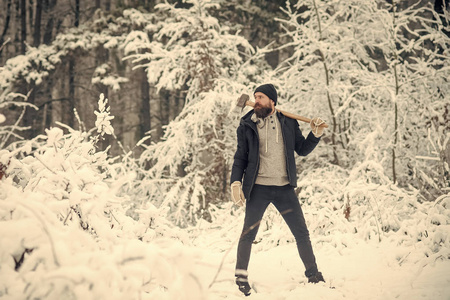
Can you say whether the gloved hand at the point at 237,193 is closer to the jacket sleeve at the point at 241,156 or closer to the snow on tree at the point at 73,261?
the jacket sleeve at the point at 241,156

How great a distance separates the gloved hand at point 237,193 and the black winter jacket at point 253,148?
0.05 meters

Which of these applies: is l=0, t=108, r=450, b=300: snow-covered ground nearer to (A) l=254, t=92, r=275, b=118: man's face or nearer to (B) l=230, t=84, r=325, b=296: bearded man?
(B) l=230, t=84, r=325, b=296: bearded man

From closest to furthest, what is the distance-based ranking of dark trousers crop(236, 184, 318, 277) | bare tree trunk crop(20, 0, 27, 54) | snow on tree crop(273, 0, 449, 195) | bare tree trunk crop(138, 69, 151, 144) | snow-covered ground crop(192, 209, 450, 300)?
1. snow-covered ground crop(192, 209, 450, 300)
2. dark trousers crop(236, 184, 318, 277)
3. snow on tree crop(273, 0, 449, 195)
4. bare tree trunk crop(138, 69, 151, 144)
5. bare tree trunk crop(20, 0, 27, 54)

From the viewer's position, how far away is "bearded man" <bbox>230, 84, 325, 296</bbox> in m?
3.71

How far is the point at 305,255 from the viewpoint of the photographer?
3.69m

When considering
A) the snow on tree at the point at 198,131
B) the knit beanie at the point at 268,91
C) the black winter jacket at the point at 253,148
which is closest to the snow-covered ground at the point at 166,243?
the black winter jacket at the point at 253,148

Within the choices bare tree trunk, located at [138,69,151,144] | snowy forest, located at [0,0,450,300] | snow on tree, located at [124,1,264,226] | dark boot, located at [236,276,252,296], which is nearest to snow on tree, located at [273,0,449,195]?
snowy forest, located at [0,0,450,300]

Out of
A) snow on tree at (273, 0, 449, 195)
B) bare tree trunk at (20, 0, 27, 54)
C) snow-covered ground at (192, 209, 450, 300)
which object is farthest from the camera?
bare tree trunk at (20, 0, 27, 54)

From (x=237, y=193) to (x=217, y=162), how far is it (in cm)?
485

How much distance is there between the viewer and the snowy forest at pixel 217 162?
196 centimetres

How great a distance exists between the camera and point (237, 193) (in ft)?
12.3

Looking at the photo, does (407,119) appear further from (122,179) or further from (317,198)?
(122,179)

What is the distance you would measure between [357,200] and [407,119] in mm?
2319

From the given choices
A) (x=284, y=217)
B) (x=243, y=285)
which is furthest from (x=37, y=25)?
(x=243, y=285)
